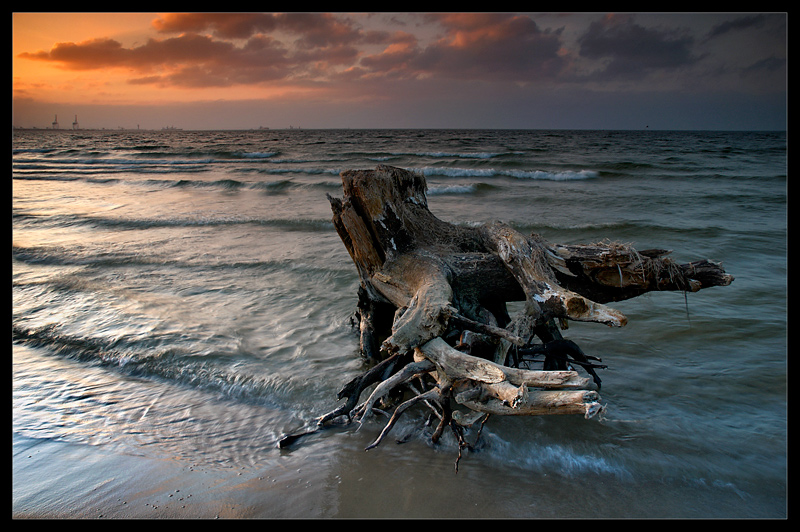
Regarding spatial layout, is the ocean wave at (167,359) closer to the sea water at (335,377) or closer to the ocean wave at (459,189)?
the sea water at (335,377)

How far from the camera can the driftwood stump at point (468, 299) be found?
265 cm

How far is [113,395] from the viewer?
4180mm

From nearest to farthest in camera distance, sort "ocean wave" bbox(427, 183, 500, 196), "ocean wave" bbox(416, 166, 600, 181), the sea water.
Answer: the sea water < "ocean wave" bbox(427, 183, 500, 196) < "ocean wave" bbox(416, 166, 600, 181)

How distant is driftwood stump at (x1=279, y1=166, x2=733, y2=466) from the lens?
265 centimetres

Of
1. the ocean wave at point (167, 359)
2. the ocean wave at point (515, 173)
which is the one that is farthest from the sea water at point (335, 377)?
the ocean wave at point (515, 173)

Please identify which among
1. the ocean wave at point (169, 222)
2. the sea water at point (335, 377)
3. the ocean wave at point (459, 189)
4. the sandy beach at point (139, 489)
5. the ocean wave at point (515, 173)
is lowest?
the sandy beach at point (139, 489)

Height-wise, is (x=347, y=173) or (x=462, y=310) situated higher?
(x=347, y=173)

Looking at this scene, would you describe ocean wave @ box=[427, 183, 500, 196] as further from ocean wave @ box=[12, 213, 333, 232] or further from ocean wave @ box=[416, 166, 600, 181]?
ocean wave @ box=[12, 213, 333, 232]

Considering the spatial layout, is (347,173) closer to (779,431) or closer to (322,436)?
(322,436)

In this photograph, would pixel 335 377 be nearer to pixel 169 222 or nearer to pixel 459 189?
pixel 169 222

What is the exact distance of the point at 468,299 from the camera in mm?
3898

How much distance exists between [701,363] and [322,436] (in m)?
3.98

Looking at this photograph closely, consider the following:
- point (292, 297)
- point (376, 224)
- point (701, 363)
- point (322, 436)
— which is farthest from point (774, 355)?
point (292, 297)

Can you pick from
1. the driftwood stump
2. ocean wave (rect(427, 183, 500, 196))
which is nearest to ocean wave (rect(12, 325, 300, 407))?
the driftwood stump
